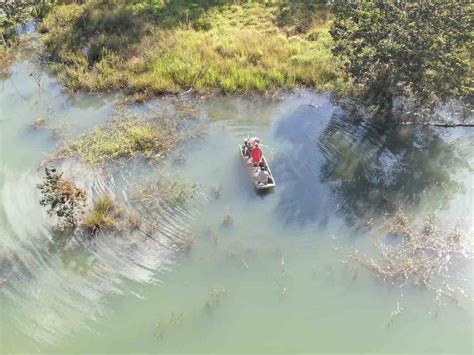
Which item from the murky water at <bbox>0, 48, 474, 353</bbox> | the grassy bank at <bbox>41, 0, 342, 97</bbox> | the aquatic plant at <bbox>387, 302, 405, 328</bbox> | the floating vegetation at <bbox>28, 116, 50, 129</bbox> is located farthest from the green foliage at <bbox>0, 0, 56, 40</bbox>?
the aquatic plant at <bbox>387, 302, 405, 328</bbox>

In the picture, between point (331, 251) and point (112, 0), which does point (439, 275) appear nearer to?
point (331, 251)

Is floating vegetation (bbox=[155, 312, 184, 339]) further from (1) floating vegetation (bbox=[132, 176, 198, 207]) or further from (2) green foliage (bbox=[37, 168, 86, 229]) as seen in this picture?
(2) green foliage (bbox=[37, 168, 86, 229])

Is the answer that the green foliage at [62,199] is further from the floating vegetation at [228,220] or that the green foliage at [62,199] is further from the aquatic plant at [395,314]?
the aquatic plant at [395,314]

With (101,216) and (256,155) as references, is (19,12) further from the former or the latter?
(256,155)

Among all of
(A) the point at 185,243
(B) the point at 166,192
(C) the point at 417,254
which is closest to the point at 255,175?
(B) the point at 166,192

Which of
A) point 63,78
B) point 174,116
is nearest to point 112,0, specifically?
point 63,78

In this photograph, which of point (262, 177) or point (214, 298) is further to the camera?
point (262, 177)
